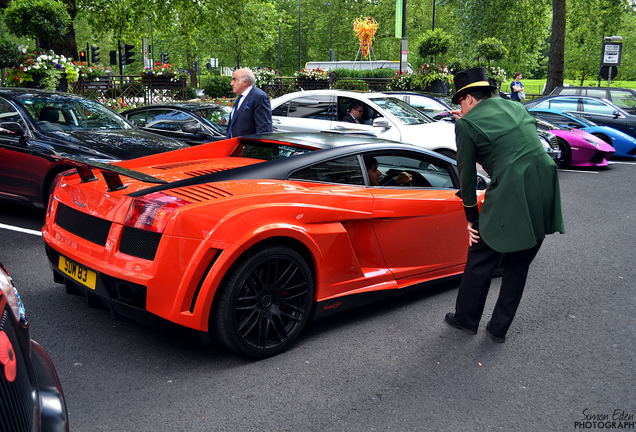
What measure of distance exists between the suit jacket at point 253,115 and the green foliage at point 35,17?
29.9 feet

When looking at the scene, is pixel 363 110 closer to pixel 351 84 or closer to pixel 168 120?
pixel 168 120

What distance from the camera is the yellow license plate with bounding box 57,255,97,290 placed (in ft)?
A: 12.3

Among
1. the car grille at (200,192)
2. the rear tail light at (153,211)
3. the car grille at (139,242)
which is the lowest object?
the car grille at (139,242)

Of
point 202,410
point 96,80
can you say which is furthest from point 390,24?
point 202,410

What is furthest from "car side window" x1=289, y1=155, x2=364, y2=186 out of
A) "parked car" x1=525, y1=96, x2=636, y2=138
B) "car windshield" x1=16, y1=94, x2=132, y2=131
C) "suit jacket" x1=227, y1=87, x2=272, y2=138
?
"parked car" x1=525, y1=96, x2=636, y2=138

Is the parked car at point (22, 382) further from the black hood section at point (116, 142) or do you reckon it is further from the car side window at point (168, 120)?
the car side window at point (168, 120)

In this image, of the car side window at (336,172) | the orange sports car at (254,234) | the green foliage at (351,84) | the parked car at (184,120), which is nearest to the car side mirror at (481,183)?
the orange sports car at (254,234)

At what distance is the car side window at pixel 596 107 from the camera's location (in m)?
17.0

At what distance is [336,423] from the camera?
3.15m

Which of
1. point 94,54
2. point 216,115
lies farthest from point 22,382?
point 94,54

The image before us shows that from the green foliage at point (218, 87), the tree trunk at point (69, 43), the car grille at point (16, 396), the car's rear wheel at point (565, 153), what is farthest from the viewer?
the green foliage at point (218, 87)

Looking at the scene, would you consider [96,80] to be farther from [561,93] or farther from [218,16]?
[561,93]

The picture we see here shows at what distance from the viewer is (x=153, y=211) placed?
11.7 ft

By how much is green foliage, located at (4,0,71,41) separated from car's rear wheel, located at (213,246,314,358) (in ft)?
42.2
